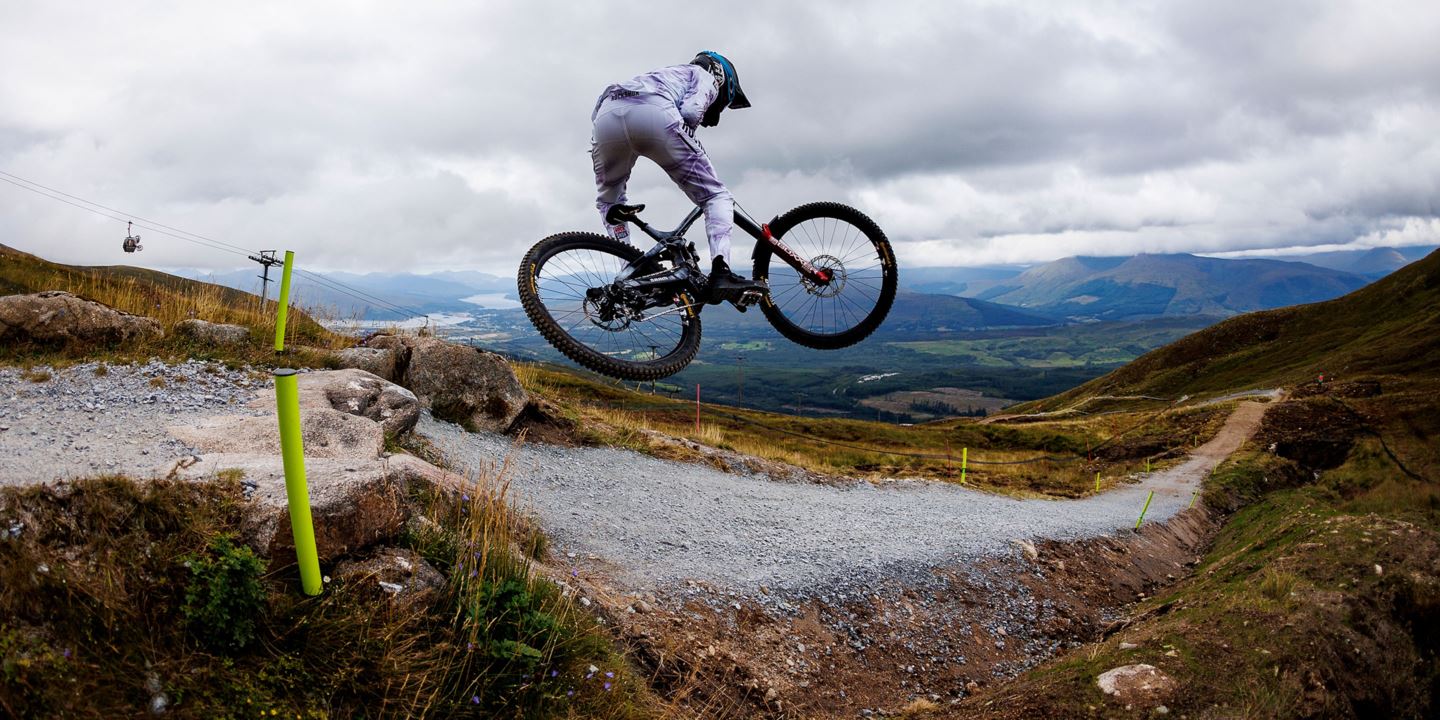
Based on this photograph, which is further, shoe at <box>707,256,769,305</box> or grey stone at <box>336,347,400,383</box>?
grey stone at <box>336,347,400,383</box>

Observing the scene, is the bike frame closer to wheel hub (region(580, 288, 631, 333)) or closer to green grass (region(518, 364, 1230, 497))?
wheel hub (region(580, 288, 631, 333))

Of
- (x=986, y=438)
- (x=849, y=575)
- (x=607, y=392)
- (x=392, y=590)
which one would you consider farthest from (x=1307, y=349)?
(x=392, y=590)

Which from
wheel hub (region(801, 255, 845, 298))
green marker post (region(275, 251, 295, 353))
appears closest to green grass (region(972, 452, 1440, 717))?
wheel hub (region(801, 255, 845, 298))

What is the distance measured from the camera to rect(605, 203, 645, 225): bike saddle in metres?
6.25

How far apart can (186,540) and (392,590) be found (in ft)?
4.34

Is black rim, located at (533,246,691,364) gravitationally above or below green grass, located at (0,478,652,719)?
above

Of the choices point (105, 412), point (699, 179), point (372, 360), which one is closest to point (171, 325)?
point (372, 360)

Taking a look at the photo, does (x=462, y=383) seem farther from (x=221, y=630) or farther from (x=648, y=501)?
(x=221, y=630)

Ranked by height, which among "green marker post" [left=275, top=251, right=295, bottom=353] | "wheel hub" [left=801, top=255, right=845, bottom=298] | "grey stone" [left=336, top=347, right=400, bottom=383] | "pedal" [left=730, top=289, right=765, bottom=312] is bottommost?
"grey stone" [left=336, top=347, right=400, bottom=383]

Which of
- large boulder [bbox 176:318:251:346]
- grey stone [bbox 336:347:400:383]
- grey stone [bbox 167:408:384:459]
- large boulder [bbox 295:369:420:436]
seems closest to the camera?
grey stone [bbox 167:408:384:459]

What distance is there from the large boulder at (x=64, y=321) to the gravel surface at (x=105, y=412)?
3.10 ft

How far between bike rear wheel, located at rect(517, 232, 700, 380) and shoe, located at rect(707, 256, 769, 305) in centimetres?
34

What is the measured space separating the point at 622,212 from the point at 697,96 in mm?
1214

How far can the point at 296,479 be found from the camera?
4176 millimetres
